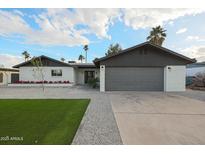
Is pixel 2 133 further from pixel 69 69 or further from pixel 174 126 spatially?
pixel 69 69

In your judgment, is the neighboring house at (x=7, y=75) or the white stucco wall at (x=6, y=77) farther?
the white stucco wall at (x=6, y=77)

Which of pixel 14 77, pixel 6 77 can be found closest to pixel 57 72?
pixel 6 77

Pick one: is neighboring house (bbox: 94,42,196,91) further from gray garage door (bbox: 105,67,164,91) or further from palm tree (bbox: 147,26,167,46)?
palm tree (bbox: 147,26,167,46)

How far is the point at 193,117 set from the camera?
18.9 ft

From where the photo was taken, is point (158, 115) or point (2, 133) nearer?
point (2, 133)

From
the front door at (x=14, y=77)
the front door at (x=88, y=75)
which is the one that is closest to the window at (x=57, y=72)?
the front door at (x=88, y=75)

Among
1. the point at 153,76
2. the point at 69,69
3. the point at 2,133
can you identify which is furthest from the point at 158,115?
the point at 69,69

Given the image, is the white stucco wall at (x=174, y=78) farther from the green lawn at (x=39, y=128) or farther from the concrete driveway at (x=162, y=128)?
the green lawn at (x=39, y=128)

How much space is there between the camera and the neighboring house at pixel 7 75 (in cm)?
2352

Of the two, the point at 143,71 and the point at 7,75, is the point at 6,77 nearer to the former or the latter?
the point at 7,75

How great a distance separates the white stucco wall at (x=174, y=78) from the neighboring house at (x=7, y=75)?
23190 mm

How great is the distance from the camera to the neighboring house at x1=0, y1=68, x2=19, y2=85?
23517 mm

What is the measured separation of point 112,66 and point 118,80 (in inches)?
58.2

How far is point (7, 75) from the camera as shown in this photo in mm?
24812
